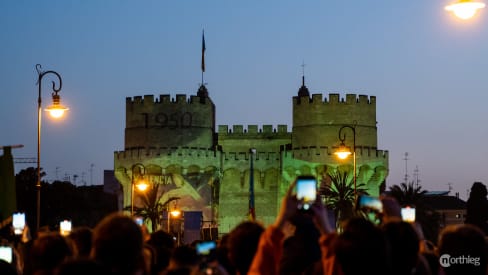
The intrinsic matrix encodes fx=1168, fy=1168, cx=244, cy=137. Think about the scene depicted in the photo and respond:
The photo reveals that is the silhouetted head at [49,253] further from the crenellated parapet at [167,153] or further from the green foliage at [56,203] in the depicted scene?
the green foliage at [56,203]

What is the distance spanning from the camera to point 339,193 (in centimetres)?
5684

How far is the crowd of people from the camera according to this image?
557 cm

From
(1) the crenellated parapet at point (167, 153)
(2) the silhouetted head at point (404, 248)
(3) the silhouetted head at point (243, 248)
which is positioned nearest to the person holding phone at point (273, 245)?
(3) the silhouetted head at point (243, 248)

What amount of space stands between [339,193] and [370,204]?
4951 centimetres

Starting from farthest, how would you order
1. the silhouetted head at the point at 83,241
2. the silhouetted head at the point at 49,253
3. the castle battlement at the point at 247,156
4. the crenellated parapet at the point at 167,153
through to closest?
the castle battlement at the point at 247,156 → the crenellated parapet at the point at 167,153 → the silhouetted head at the point at 83,241 → the silhouetted head at the point at 49,253

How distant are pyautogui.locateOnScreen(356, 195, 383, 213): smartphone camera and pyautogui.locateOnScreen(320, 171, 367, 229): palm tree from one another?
150 feet

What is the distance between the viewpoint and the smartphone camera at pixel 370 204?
7.53 m

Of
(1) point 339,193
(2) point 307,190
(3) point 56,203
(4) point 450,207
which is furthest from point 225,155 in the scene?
(2) point 307,190

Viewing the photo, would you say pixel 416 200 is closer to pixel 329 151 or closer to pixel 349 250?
pixel 329 151

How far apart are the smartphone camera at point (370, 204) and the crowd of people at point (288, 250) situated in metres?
0.08

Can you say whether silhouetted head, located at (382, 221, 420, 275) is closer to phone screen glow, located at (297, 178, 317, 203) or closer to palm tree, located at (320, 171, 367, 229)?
phone screen glow, located at (297, 178, 317, 203)

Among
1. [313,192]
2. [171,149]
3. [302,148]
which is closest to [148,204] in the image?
[171,149]

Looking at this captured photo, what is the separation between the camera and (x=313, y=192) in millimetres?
7227

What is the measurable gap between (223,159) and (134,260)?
59393mm
